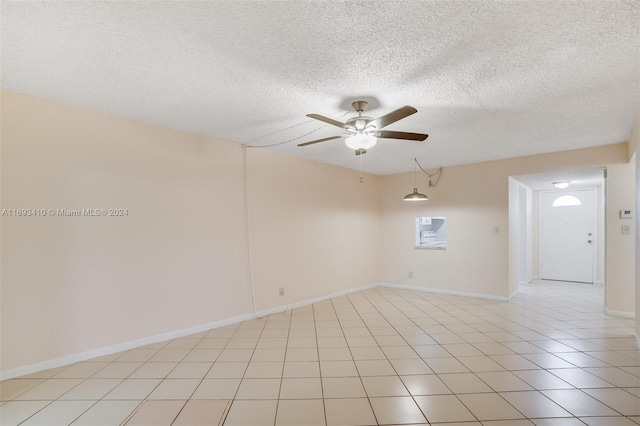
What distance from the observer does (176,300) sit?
3.49 m

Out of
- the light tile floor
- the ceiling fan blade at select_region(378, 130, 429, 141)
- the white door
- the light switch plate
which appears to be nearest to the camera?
the light tile floor

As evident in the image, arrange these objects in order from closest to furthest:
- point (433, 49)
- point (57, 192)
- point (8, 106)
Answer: point (433, 49)
point (8, 106)
point (57, 192)

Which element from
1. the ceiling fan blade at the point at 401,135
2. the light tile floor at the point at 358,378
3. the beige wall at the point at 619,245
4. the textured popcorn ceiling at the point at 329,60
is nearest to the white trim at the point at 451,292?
the light tile floor at the point at 358,378

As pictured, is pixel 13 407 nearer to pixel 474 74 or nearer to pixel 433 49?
pixel 433 49

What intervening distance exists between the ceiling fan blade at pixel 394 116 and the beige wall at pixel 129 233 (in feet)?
7.63

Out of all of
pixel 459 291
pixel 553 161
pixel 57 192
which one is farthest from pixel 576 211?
pixel 57 192

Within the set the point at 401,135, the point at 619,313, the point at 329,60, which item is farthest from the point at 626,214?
the point at 329,60

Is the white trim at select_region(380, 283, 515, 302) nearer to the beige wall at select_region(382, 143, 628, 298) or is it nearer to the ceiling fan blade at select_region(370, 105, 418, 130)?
the beige wall at select_region(382, 143, 628, 298)

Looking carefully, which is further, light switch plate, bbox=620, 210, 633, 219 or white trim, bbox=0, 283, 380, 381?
light switch plate, bbox=620, 210, 633, 219

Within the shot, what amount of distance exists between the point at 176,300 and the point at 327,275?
260cm

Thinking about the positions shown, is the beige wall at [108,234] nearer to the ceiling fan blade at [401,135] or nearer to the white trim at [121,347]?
the white trim at [121,347]

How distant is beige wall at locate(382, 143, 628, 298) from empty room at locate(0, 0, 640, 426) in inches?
2.6

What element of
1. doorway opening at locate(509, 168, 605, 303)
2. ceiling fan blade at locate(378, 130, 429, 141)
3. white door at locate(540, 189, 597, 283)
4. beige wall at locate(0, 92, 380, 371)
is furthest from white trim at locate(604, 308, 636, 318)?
beige wall at locate(0, 92, 380, 371)

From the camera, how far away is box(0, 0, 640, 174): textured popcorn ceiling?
5.25 feet
